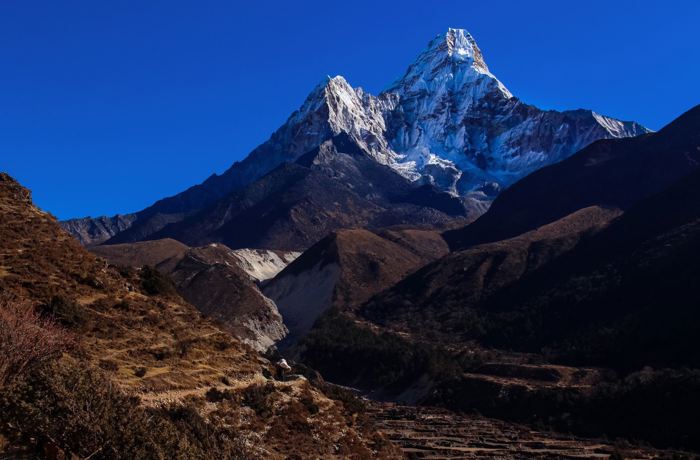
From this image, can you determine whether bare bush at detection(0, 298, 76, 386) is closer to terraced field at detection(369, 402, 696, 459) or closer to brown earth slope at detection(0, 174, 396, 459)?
brown earth slope at detection(0, 174, 396, 459)

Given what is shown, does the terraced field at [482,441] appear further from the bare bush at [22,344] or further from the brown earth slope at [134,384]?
the bare bush at [22,344]

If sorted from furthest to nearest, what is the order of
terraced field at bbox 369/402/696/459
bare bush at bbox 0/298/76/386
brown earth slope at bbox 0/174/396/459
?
terraced field at bbox 369/402/696/459 → bare bush at bbox 0/298/76/386 → brown earth slope at bbox 0/174/396/459

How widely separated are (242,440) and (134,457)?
1420 centimetres

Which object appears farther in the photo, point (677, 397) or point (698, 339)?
point (698, 339)

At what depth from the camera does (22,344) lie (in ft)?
91.5

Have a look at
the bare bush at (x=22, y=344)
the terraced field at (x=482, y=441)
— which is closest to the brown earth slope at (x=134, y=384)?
the bare bush at (x=22, y=344)

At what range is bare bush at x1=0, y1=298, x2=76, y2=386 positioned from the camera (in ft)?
88.3

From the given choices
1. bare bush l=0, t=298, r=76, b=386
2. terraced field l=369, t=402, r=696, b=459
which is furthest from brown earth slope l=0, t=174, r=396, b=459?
terraced field l=369, t=402, r=696, b=459

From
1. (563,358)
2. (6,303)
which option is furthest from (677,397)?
(6,303)

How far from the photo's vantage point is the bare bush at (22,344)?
26.9 meters

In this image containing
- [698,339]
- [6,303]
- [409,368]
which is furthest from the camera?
[409,368]

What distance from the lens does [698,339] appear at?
110000mm

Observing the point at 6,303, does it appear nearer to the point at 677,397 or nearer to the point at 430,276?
the point at 677,397

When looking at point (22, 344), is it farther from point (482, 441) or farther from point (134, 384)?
point (482, 441)
